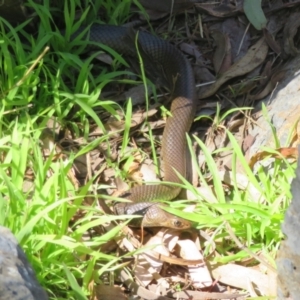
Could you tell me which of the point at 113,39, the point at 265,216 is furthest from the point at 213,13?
the point at 265,216

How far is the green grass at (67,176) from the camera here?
Result: 3.35 meters

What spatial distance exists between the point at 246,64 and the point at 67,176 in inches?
61.2

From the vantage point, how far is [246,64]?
474 centimetres

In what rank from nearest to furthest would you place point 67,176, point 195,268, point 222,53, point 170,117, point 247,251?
point 247,251, point 195,268, point 67,176, point 170,117, point 222,53

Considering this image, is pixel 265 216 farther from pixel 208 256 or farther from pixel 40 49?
pixel 40 49

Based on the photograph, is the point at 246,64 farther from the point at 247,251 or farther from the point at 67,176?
the point at 247,251

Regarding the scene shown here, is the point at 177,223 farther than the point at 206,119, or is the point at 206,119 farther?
the point at 206,119

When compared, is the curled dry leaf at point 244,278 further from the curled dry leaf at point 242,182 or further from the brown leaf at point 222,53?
the brown leaf at point 222,53

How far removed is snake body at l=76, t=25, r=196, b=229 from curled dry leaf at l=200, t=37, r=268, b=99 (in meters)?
0.14

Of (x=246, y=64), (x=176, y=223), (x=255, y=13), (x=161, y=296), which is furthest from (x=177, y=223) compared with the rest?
(x=255, y=13)

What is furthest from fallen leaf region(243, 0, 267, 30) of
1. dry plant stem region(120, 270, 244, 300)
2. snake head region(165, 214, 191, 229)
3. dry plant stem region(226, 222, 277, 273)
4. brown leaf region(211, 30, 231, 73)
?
dry plant stem region(120, 270, 244, 300)

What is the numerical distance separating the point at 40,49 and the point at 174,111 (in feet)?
2.94

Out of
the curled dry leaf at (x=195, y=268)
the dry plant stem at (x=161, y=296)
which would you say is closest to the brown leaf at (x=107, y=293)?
the dry plant stem at (x=161, y=296)

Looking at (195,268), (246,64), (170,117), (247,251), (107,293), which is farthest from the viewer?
(246,64)
